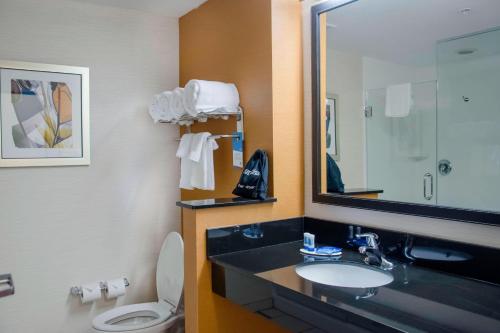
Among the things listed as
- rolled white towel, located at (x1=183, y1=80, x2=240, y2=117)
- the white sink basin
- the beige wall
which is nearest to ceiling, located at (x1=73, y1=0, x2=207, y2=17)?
rolled white towel, located at (x1=183, y1=80, x2=240, y2=117)

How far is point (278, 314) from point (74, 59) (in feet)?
6.38

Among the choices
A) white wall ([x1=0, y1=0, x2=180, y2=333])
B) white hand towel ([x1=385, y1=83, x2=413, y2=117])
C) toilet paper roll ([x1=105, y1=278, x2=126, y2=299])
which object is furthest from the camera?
toilet paper roll ([x1=105, y1=278, x2=126, y2=299])

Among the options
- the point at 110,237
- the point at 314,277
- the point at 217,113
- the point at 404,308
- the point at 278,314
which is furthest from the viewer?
the point at 110,237

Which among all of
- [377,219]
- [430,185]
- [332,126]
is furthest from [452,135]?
[332,126]

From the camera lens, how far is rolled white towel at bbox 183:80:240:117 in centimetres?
207

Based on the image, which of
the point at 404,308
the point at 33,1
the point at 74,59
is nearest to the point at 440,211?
the point at 404,308

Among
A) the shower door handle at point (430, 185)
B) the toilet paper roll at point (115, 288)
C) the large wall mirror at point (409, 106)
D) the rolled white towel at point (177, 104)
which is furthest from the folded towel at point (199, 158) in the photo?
the shower door handle at point (430, 185)

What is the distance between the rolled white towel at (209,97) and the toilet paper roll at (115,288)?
1229 mm

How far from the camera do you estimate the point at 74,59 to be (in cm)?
249

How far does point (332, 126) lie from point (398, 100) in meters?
0.36

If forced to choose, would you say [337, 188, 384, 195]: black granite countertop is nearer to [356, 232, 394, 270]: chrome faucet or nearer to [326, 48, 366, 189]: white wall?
[326, 48, 366, 189]: white wall

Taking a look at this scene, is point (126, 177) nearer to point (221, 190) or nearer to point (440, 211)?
point (221, 190)

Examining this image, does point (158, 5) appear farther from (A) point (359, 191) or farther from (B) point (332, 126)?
(A) point (359, 191)

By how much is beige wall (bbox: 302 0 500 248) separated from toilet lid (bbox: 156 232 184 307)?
0.87 meters
